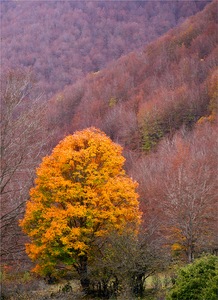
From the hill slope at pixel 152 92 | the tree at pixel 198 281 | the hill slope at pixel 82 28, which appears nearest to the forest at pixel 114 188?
the tree at pixel 198 281

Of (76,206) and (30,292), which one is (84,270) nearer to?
(30,292)

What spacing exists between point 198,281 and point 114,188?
809 cm

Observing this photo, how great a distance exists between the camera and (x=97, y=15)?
620 ft

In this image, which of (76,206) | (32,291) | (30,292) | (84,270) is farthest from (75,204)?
(32,291)

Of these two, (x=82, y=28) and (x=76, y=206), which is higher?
(x=82, y=28)

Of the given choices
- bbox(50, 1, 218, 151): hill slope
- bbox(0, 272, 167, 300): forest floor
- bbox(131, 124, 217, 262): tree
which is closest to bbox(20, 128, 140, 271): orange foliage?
bbox(0, 272, 167, 300): forest floor

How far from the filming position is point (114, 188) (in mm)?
16734

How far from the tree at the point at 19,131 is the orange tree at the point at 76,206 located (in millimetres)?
4413

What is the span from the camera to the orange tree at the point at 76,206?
16.1m

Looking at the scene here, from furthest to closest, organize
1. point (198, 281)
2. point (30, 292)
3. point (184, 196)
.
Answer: point (184, 196)
point (30, 292)
point (198, 281)

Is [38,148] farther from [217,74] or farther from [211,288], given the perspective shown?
[217,74]

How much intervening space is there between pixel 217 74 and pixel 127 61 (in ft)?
164

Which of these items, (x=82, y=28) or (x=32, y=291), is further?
(x=82, y=28)

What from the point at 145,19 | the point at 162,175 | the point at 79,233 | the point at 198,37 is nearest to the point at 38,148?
the point at 79,233
